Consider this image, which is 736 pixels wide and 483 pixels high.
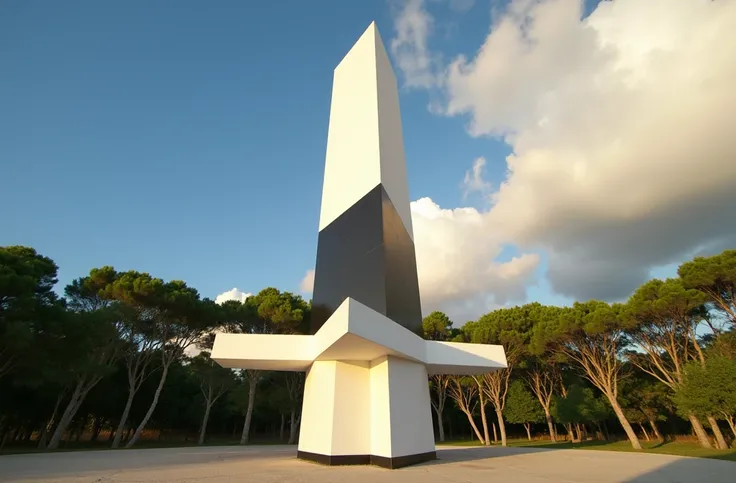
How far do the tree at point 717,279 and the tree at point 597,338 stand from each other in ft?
9.95

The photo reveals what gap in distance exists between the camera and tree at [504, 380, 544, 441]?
22.6 m

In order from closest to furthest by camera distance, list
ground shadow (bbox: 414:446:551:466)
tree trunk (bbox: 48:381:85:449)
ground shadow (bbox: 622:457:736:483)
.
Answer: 1. ground shadow (bbox: 622:457:736:483)
2. ground shadow (bbox: 414:446:551:466)
3. tree trunk (bbox: 48:381:85:449)

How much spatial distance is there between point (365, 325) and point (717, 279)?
1598cm

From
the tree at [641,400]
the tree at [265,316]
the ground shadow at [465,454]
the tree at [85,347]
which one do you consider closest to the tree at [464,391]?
the tree at [641,400]

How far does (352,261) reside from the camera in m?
9.54

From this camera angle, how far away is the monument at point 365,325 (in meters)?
7.66

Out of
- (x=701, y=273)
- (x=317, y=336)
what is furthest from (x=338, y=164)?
(x=701, y=273)

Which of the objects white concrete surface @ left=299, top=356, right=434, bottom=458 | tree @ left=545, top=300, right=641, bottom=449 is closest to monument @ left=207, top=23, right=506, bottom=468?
white concrete surface @ left=299, top=356, right=434, bottom=458

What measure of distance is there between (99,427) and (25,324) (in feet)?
74.8

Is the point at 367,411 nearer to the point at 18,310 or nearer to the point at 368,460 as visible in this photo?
the point at 368,460

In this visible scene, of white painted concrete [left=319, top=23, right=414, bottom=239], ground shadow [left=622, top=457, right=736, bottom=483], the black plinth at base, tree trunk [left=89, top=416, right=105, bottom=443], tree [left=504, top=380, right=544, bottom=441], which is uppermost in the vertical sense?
white painted concrete [left=319, top=23, right=414, bottom=239]

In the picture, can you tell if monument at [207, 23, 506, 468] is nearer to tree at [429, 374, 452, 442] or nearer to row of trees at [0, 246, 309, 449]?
row of trees at [0, 246, 309, 449]

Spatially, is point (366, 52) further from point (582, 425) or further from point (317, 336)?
point (582, 425)

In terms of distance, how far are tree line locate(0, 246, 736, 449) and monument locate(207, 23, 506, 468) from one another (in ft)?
29.6
